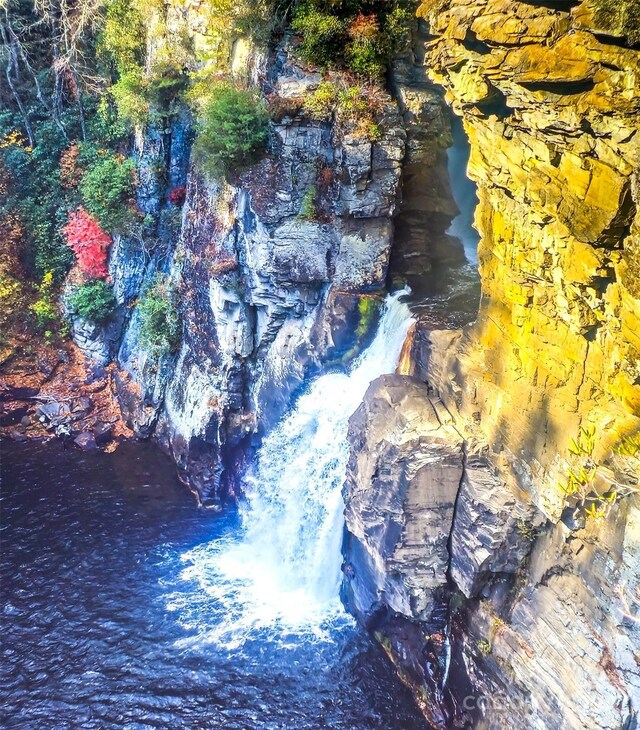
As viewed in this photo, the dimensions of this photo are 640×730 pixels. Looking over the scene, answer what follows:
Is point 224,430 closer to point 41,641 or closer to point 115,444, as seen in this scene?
point 115,444

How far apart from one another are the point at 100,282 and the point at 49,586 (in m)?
12.4

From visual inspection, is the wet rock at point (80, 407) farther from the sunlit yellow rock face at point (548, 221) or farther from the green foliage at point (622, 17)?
the green foliage at point (622, 17)

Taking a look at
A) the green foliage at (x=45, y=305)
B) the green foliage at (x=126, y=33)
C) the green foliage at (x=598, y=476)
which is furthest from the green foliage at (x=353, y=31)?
the green foliage at (x=45, y=305)

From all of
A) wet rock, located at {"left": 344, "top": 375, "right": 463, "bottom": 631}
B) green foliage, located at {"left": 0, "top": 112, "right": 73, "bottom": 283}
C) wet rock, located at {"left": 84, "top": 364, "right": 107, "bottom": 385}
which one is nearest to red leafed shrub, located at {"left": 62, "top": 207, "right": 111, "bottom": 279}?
green foliage, located at {"left": 0, "top": 112, "right": 73, "bottom": 283}

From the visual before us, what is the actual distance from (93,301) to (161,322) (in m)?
3.86

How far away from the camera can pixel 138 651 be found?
593 inches

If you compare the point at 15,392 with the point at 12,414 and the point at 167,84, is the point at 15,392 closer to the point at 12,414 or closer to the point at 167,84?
the point at 12,414

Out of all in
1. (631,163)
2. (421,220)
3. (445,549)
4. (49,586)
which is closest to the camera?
(631,163)

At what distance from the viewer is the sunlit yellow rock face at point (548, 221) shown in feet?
27.2

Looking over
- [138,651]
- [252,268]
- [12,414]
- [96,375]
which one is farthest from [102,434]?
[138,651]

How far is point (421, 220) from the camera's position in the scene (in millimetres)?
18328

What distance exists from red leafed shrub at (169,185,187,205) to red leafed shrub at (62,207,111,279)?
3679 millimetres

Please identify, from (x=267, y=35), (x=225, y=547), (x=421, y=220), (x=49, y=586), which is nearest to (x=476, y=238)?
(x=421, y=220)

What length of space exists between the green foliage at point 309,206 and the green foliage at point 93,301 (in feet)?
37.4
